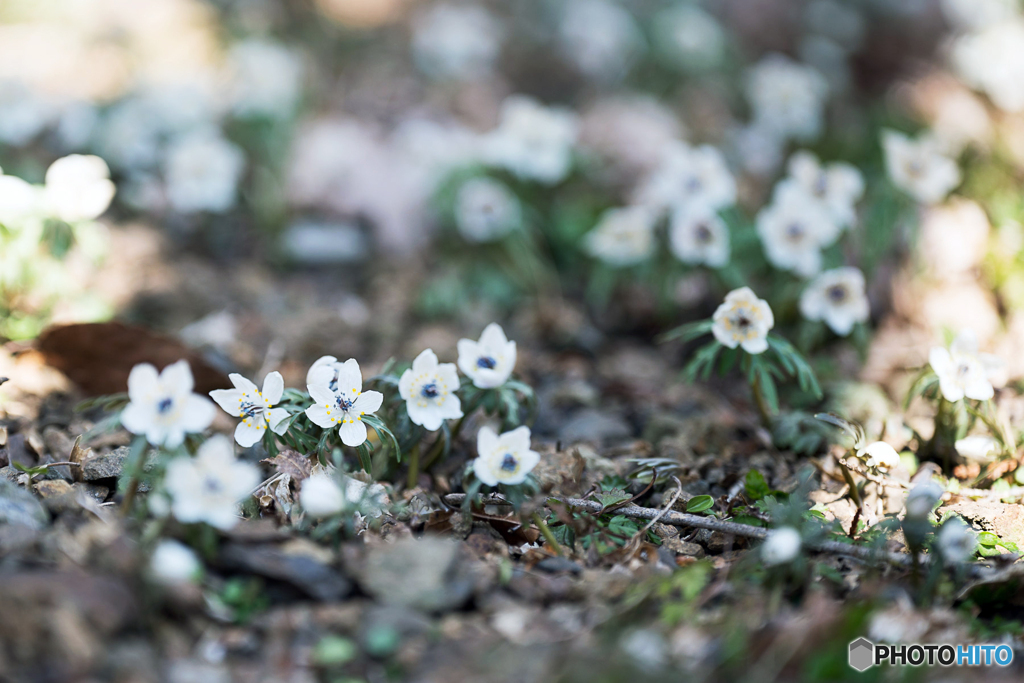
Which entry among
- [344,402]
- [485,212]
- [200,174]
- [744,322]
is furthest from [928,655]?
[200,174]

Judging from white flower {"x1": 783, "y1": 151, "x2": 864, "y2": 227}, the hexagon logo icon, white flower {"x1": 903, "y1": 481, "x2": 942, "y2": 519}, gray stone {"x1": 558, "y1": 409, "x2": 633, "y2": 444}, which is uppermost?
white flower {"x1": 783, "y1": 151, "x2": 864, "y2": 227}

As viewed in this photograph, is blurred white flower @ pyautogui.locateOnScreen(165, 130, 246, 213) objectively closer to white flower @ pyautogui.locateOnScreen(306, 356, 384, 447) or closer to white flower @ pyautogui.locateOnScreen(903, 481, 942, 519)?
white flower @ pyautogui.locateOnScreen(306, 356, 384, 447)

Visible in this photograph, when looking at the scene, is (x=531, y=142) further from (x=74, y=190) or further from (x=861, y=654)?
(x=861, y=654)

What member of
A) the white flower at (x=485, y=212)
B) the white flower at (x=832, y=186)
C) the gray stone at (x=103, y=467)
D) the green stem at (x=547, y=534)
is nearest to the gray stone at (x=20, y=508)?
the gray stone at (x=103, y=467)

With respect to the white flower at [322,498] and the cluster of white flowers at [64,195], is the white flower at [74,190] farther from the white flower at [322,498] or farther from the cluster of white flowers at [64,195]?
the white flower at [322,498]

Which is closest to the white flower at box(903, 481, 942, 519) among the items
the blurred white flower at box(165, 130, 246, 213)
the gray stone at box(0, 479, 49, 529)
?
the gray stone at box(0, 479, 49, 529)

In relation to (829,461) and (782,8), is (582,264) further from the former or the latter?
(782,8)

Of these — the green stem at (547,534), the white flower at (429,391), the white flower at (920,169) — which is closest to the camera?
the green stem at (547,534)

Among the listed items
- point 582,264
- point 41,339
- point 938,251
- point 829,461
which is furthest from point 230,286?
point 938,251

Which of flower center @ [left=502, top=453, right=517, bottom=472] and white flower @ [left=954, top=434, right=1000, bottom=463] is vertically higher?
flower center @ [left=502, top=453, right=517, bottom=472]
